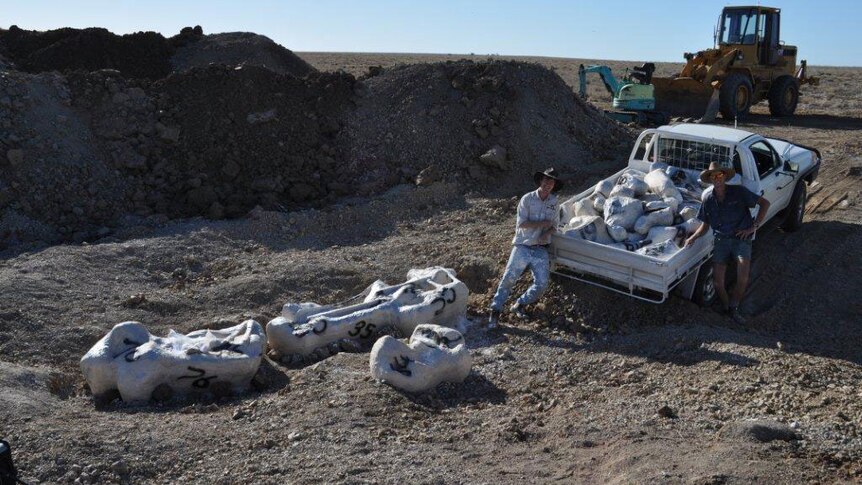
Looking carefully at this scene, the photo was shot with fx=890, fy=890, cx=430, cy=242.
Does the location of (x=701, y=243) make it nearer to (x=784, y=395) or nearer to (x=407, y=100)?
(x=784, y=395)

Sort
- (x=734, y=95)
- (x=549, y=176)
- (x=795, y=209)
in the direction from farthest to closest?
(x=734, y=95) → (x=795, y=209) → (x=549, y=176)

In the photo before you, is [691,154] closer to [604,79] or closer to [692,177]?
[692,177]

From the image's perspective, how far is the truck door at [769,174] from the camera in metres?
10.2

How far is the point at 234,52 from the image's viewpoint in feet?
76.0

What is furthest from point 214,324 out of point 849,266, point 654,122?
point 654,122

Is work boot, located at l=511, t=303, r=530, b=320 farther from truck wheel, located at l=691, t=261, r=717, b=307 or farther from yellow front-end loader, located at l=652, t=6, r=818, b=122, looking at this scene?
yellow front-end loader, located at l=652, t=6, r=818, b=122

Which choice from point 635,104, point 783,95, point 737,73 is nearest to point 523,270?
point 635,104

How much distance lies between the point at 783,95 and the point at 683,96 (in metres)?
3.01

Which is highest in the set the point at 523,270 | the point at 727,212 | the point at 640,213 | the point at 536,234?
the point at 727,212

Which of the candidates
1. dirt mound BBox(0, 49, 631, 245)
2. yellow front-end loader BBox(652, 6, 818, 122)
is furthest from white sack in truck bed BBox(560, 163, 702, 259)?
yellow front-end loader BBox(652, 6, 818, 122)

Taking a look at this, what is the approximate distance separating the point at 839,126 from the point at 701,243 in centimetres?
1443

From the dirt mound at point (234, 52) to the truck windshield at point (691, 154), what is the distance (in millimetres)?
14072

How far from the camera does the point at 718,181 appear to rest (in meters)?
8.80

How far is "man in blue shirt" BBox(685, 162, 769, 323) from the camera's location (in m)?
8.87
